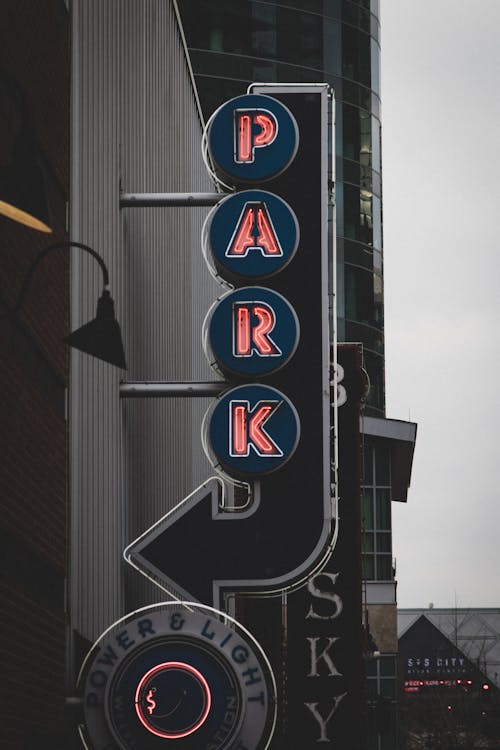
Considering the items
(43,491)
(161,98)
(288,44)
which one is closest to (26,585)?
(43,491)

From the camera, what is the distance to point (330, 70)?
61062 mm

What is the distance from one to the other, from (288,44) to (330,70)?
2.20 m

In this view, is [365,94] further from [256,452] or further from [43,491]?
[43,491]

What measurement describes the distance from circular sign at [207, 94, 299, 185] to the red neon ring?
6.87 metres

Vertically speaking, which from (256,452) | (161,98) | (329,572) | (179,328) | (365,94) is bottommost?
(329,572)

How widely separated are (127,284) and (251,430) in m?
3.46

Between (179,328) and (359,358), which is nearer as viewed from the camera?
(179,328)

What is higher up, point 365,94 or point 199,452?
point 365,94

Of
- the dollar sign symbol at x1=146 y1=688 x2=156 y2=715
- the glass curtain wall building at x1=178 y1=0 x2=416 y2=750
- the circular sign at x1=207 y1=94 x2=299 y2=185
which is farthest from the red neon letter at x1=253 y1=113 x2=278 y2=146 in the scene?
the glass curtain wall building at x1=178 y1=0 x2=416 y2=750

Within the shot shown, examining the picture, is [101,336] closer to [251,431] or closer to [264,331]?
[251,431]

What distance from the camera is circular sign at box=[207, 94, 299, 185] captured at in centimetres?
1858

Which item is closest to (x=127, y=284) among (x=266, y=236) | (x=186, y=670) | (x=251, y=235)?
(x=251, y=235)

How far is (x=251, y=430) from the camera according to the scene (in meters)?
17.5

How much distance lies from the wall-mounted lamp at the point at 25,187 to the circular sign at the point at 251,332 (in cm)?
886
